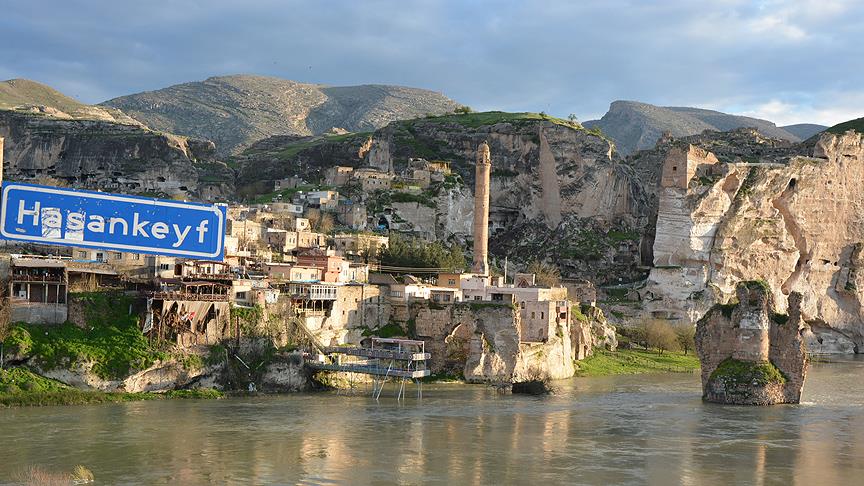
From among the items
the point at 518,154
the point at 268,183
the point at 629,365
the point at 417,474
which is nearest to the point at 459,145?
the point at 518,154

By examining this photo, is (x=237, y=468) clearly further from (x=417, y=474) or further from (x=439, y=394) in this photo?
(x=439, y=394)

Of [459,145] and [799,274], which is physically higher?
[459,145]

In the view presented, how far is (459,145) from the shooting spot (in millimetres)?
112875

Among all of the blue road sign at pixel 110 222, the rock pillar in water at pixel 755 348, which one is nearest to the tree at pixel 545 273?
the rock pillar in water at pixel 755 348

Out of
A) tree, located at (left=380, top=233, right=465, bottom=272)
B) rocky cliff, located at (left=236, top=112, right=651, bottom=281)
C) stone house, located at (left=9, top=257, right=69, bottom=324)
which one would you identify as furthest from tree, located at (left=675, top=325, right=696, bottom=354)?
stone house, located at (left=9, top=257, right=69, bottom=324)

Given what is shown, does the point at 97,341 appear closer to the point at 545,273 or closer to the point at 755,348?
the point at 755,348

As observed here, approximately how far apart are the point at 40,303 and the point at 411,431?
17.7m

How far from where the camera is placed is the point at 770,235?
94.9m

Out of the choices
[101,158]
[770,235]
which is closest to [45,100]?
[101,158]

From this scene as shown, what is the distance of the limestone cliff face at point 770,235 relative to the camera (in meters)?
89.6

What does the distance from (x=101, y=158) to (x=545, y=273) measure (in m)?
50.3

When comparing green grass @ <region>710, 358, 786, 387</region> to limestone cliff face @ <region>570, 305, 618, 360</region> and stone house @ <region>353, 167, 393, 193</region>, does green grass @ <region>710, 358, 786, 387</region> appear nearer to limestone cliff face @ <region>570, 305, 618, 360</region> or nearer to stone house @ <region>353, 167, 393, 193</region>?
limestone cliff face @ <region>570, 305, 618, 360</region>

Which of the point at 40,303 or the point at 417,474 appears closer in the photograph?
the point at 417,474

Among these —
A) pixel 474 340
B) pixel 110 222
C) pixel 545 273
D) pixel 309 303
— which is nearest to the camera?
pixel 110 222
